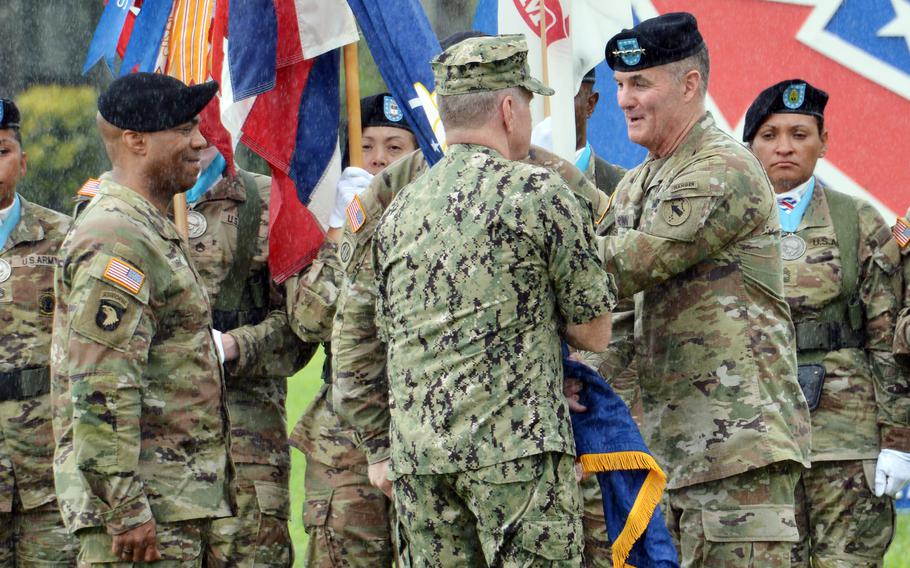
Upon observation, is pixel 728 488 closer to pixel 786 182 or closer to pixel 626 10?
pixel 786 182

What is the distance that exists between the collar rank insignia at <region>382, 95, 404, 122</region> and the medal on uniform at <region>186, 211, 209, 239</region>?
3.47 feet

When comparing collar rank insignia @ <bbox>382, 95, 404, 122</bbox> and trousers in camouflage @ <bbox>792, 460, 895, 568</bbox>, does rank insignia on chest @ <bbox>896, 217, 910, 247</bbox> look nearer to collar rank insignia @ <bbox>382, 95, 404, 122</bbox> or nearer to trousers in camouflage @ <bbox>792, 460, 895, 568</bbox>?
trousers in camouflage @ <bbox>792, 460, 895, 568</bbox>

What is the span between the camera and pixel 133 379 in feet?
15.0

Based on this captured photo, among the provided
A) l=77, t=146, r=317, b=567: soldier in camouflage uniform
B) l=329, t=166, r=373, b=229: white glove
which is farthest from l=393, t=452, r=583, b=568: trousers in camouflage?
l=329, t=166, r=373, b=229: white glove

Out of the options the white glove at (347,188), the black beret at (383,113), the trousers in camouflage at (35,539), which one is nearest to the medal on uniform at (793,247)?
the black beret at (383,113)

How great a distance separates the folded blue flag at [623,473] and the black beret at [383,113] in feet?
8.83

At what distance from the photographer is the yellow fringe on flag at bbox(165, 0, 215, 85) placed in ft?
21.6

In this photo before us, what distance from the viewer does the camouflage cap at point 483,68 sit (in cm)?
418

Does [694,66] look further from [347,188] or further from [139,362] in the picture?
[139,362]

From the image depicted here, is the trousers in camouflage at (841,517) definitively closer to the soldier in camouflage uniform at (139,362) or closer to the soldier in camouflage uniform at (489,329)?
the soldier in camouflage uniform at (489,329)

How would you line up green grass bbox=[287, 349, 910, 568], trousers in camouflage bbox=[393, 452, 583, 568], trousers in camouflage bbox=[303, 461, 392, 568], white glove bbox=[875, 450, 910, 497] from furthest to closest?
green grass bbox=[287, 349, 910, 568]
white glove bbox=[875, 450, 910, 497]
trousers in camouflage bbox=[303, 461, 392, 568]
trousers in camouflage bbox=[393, 452, 583, 568]

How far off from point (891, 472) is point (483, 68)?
3.36 metres

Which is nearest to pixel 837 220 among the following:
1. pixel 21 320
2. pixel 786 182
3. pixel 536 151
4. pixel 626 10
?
pixel 786 182

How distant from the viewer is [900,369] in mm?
6590
